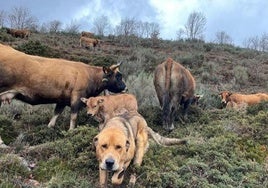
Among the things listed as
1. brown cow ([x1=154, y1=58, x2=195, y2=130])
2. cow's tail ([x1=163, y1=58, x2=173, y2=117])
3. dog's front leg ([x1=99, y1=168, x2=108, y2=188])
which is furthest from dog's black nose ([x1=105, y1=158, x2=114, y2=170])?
cow's tail ([x1=163, y1=58, x2=173, y2=117])

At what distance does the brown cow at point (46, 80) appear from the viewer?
36.9ft

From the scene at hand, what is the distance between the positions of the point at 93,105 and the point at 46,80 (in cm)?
119

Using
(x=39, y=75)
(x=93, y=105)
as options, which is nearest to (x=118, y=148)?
(x=93, y=105)

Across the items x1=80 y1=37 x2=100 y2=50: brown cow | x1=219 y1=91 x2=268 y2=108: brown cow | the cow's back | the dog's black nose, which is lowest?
x1=219 y1=91 x2=268 y2=108: brown cow

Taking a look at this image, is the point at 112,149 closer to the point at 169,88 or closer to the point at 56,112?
the point at 56,112

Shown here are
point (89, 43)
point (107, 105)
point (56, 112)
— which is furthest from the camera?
point (89, 43)

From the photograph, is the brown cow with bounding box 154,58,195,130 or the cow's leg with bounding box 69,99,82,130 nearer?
the cow's leg with bounding box 69,99,82,130

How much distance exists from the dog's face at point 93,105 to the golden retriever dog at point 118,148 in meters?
2.88

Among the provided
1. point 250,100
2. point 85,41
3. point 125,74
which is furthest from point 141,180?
point 85,41

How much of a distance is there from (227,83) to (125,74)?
660 centimetres

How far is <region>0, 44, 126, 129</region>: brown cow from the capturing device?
1123 cm

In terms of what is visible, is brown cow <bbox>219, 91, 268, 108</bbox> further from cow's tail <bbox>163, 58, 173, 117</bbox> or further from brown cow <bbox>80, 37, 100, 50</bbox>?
brown cow <bbox>80, 37, 100, 50</bbox>

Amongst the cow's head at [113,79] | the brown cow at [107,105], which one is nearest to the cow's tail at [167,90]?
the brown cow at [107,105]

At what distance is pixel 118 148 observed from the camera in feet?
25.0
